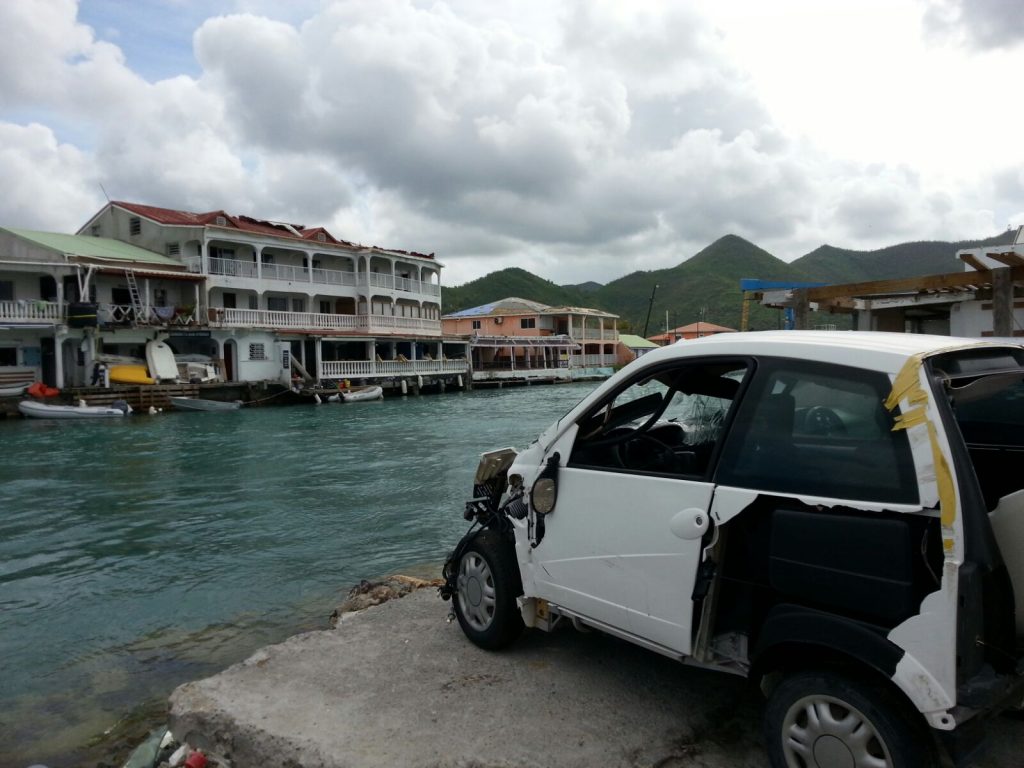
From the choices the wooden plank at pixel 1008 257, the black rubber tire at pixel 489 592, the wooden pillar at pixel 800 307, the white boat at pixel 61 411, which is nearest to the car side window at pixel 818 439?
the black rubber tire at pixel 489 592

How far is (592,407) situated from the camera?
11.6ft

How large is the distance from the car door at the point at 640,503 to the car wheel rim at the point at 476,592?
1.45ft

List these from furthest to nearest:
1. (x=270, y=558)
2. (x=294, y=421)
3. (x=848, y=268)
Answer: (x=848, y=268) → (x=294, y=421) → (x=270, y=558)

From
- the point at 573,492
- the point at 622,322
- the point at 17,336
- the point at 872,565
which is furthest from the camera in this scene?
the point at 622,322

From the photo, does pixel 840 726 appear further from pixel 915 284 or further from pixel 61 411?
pixel 61 411

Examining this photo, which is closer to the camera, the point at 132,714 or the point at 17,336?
A: the point at 132,714

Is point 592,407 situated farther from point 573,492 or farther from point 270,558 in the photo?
point 270,558

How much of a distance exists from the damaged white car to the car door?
0.01m

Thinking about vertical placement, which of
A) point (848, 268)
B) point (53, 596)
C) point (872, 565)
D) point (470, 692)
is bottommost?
point (53, 596)

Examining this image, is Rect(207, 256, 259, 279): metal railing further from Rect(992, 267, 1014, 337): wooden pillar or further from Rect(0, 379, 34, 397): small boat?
Rect(992, 267, 1014, 337): wooden pillar

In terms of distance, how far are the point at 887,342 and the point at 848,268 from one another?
158101mm

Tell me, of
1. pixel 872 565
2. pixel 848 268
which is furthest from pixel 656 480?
pixel 848 268

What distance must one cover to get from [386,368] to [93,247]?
54.4 ft

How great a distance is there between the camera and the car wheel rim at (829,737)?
92.0 inches
